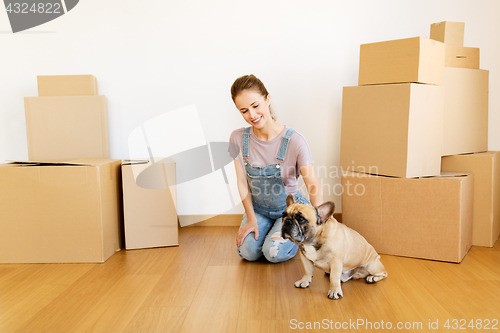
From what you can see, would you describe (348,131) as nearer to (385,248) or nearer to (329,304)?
(385,248)

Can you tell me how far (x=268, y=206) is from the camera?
187cm

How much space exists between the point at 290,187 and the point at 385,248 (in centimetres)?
62

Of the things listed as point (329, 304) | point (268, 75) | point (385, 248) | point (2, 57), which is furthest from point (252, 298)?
point (2, 57)

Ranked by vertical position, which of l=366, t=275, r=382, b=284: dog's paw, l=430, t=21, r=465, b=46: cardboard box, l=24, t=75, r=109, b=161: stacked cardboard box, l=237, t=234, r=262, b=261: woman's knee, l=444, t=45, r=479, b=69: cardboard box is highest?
l=430, t=21, r=465, b=46: cardboard box

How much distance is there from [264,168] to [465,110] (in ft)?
4.13

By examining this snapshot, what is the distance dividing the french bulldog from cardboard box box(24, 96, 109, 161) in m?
1.47

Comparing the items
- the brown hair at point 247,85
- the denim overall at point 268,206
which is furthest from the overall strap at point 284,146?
the brown hair at point 247,85

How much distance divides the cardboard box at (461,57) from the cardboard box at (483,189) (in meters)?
0.52

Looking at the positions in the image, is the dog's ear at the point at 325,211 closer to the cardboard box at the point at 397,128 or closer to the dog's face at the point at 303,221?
the dog's face at the point at 303,221

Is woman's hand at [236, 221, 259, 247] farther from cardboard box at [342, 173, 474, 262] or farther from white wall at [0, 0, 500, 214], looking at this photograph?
white wall at [0, 0, 500, 214]

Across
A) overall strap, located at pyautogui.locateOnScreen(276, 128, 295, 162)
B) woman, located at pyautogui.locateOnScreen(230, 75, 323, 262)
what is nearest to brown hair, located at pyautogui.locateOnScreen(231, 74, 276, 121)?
woman, located at pyautogui.locateOnScreen(230, 75, 323, 262)

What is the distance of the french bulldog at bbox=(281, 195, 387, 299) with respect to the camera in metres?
1.33

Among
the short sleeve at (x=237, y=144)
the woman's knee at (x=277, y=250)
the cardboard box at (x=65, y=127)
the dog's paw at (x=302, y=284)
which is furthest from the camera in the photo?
the cardboard box at (x=65, y=127)

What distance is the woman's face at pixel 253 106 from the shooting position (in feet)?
5.29
